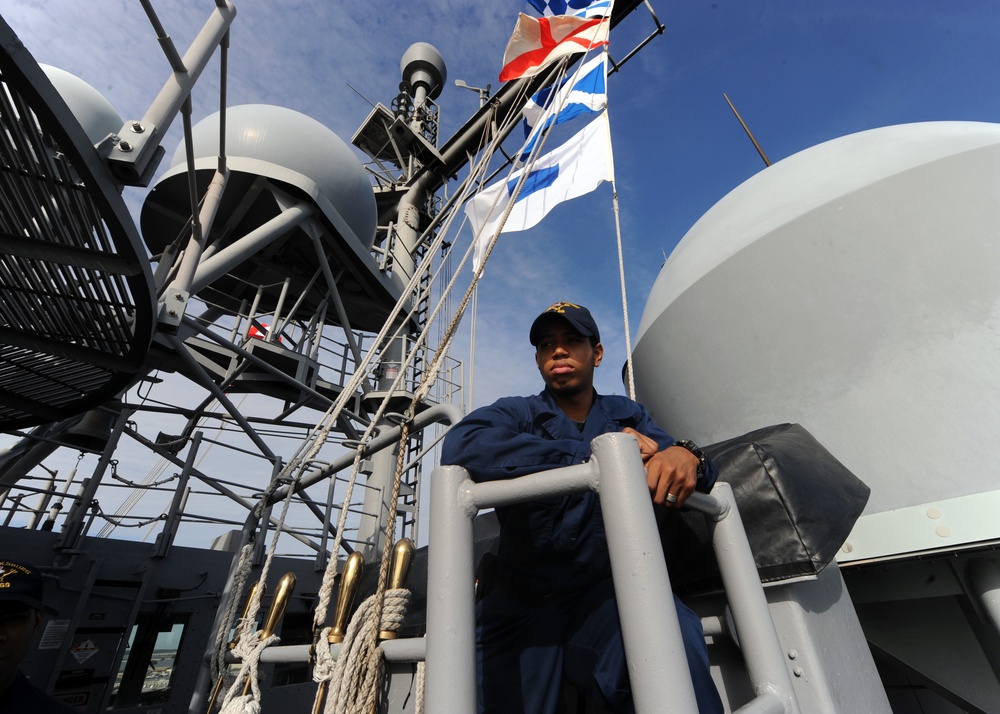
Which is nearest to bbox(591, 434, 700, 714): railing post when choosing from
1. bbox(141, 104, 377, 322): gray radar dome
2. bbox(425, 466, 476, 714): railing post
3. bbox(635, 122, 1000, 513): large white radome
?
bbox(425, 466, 476, 714): railing post

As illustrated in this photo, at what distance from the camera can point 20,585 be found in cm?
188

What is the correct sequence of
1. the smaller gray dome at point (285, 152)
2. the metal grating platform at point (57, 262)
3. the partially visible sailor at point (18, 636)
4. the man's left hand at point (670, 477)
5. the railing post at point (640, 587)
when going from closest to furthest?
the railing post at point (640, 587) → the man's left hand at point (670, 477) → the partially visible sailor at point (18, 636) → the metal grating platform at point (57, 262) → the smaller gray dome at point (285, 152)

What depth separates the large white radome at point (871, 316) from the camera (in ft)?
A: 7.00

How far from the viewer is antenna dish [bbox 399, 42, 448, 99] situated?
14633 millimetres

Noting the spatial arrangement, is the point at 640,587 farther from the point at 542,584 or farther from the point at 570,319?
the point at 570,319

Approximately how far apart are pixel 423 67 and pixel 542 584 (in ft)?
54.8

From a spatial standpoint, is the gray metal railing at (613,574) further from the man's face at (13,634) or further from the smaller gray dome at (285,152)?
the smaller gray dome at (285,152)

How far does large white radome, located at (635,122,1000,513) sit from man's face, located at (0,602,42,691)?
324cm

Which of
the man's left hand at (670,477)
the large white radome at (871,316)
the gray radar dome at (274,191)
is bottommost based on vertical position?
the man's left hand at (670,477)

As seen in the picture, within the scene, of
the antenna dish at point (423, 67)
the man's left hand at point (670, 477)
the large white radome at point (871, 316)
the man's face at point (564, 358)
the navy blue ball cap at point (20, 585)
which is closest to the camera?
the man's left hand at point (670, 477)

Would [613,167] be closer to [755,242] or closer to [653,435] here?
[755,242]

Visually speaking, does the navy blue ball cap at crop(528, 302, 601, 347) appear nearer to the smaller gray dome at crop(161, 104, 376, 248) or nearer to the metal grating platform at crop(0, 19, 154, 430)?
the metal grating platform at crop(0, 19, 154, 430)

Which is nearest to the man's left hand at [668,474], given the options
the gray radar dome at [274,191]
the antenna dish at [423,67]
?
the gray radar dome at [274,191]

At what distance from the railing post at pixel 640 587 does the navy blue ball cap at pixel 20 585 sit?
93.2 inches
